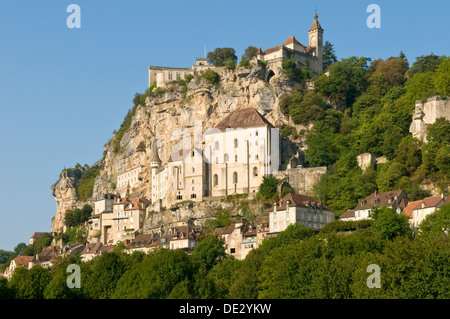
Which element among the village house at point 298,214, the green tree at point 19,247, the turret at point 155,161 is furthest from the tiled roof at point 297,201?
the green tree at point 19,247

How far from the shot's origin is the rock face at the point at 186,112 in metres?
108

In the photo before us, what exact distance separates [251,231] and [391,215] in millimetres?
14580

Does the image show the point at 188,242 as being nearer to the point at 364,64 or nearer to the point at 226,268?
the point at 226,268

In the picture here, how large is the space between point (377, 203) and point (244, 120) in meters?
22.5

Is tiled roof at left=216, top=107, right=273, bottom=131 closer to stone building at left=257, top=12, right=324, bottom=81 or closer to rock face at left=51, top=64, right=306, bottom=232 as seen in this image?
rock face at left=51, top=64, right=306, bottom=232

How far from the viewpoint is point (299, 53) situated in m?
114

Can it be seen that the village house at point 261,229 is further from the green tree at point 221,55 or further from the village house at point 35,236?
the village house at point 35,236

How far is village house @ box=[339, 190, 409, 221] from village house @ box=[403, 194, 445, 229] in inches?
65.1

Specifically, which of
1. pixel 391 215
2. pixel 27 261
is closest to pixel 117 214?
pixel 27 261

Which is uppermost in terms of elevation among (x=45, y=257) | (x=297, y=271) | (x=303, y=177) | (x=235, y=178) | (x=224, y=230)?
(x=235, y=178)

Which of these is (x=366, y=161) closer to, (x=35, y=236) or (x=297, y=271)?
(x=297, y=271)

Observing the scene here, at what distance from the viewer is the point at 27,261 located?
109 m

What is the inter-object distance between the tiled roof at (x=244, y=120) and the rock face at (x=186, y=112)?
437cm

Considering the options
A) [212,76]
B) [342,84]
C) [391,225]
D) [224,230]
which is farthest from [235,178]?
[391,225]
